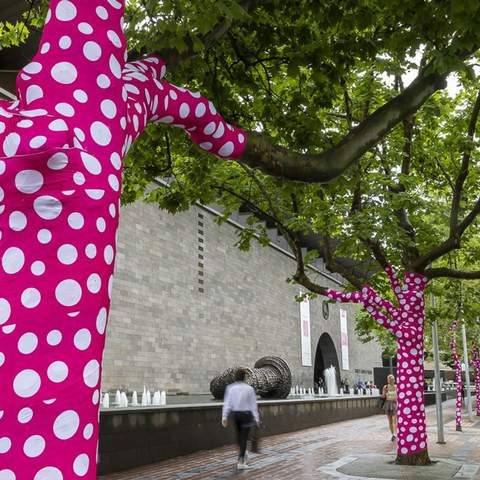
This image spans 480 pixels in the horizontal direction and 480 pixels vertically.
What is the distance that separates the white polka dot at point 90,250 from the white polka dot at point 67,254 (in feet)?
0.17

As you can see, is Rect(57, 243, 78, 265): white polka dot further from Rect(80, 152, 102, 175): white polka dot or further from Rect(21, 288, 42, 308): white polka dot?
Rect(80, 152, 102, 175): white polka dot

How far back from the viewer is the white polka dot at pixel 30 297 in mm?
2658

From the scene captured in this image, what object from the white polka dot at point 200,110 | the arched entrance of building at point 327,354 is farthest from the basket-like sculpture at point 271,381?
the arched entrance of building at point 327,354

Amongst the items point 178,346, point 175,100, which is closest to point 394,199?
point 175,100

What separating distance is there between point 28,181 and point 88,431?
108cm

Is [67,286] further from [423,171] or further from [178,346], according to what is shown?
[178,346]

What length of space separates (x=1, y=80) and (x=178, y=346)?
36.7 ft

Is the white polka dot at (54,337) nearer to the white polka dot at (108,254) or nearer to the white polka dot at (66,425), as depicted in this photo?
the white polka dot at (66,425)

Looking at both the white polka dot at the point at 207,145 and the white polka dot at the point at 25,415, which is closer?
the white polka dot at the point at 25,415

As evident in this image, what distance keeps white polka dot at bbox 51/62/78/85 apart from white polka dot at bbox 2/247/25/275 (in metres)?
0.83

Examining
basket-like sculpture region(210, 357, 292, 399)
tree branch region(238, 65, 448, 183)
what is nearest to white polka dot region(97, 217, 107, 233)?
tree branch region(238, 65, 448, 183)

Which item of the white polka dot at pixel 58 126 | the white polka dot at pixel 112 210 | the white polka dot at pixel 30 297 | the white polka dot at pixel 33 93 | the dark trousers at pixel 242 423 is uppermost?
the white polka dot at pixel 33 93

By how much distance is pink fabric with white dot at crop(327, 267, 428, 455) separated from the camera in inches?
484

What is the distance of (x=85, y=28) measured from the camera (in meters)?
3.14
